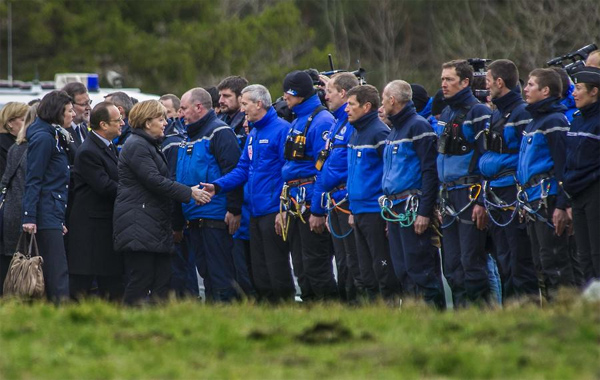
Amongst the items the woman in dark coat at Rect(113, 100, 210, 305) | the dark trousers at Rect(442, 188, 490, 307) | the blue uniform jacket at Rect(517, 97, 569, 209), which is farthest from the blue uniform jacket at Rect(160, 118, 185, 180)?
the blue uniform jacket at Rect(517, 97, 569, 209)

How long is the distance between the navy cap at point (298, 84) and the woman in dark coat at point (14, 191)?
2.74m

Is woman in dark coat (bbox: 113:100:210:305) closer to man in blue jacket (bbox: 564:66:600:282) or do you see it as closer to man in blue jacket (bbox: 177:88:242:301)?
man in blue jacket (bbox: 177:88:242:301)

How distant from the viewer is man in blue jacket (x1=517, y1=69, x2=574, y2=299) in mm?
10766

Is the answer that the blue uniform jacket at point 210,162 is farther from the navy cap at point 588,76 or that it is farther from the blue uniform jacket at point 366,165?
the navy cap at point 588,76

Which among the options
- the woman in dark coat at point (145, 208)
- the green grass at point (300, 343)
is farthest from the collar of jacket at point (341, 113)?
the green grass at point (300, 343)

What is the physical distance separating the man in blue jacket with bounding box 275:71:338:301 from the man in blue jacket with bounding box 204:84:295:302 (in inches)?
7.5

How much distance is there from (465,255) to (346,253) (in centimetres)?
144

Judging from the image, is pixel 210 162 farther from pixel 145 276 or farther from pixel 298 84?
pixel 145 276

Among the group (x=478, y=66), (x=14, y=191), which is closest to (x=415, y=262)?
(x=478, y=66)

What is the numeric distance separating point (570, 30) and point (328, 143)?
1884cm

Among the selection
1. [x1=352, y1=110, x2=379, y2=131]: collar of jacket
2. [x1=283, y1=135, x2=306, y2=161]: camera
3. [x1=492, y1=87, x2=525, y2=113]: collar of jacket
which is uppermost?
[x1=492, y1=87, x2=525, y2=113]: collar of jacket

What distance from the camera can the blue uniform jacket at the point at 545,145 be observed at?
10.8 meters

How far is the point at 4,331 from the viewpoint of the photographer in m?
7.79

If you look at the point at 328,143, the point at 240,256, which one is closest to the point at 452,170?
the point at 328,143
